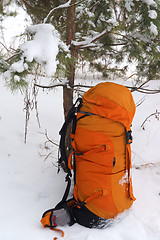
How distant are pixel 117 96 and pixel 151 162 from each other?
3.33 feet

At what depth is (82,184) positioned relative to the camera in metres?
1.29

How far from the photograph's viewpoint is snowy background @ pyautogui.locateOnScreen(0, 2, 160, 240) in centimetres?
120

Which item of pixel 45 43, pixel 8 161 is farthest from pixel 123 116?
pixel 8 161

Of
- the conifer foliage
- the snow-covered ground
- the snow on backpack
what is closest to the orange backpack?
the snow on backpack

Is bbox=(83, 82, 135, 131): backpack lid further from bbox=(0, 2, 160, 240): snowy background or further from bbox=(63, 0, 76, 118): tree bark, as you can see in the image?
bbox=(0, 2, 160, 240): snowy background

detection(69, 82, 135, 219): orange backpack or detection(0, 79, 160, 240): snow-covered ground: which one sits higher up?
detection(69, 82, 135, 219): orange backpack

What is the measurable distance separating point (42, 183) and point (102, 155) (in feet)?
2.04

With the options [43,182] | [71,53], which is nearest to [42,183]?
[43,182]

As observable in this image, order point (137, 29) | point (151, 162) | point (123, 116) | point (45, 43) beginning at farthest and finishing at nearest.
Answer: point (151, 162) < point (137, 29) < point (123, 116) < point (45, 43)

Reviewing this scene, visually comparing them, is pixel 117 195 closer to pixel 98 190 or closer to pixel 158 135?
pixel 98 190

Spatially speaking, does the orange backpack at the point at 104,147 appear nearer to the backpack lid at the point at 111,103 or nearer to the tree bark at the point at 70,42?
the backpack lid at the point at 111,103

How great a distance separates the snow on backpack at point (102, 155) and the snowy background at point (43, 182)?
0.33ft

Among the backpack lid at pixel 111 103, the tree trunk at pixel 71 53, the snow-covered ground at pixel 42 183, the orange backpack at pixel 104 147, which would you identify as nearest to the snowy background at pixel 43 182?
the snow-covered ground at pixel 42 183

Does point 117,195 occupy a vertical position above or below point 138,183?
above
